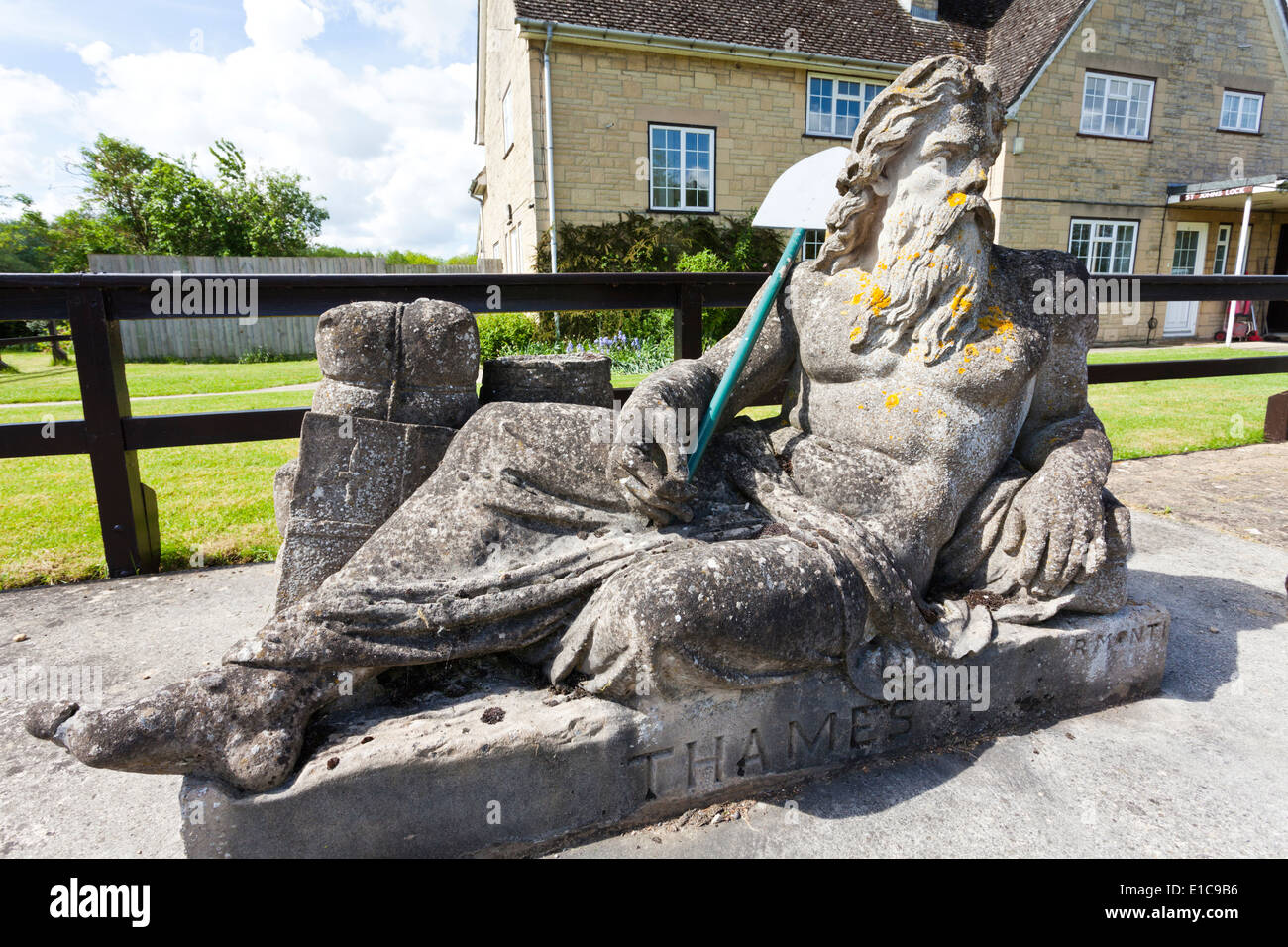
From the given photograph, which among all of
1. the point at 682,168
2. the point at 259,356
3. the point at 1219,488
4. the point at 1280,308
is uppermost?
the point at 682,168

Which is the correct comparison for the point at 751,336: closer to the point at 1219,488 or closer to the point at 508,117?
the point at 1219,488

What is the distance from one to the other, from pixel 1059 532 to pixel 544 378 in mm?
1641

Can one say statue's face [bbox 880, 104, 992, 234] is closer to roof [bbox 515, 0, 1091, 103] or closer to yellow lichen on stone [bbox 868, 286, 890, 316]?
yellow lichen on stone [bbox 868, 286, 890, 316]

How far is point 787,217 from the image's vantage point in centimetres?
239

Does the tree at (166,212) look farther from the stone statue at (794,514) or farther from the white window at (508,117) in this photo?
the stone statue at (794,514)

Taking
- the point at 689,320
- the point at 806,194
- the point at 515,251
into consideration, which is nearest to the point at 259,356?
the point at 515,251

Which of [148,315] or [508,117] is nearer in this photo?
[148,315]

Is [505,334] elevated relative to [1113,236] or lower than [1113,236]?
lower

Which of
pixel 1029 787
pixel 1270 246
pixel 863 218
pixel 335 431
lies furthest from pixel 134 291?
pixel 1270 246

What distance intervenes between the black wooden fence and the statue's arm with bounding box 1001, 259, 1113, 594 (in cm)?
187

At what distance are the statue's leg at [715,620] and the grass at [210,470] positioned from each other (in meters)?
2.82

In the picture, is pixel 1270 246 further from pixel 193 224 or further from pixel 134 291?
pixel 193 224

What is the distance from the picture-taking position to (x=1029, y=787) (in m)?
1.97

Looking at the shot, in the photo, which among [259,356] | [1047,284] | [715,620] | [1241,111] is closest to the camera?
[715,620]
